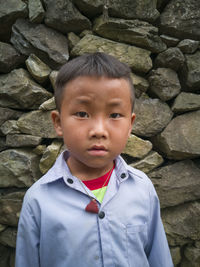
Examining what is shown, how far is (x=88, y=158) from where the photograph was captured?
88 centimetres

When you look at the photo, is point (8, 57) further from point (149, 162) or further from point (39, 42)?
point (149, 162)

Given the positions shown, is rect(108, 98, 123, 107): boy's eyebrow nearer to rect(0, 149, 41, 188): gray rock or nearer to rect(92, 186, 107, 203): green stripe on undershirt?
rect(92, 186, 107, 203): green stripe on undershirt

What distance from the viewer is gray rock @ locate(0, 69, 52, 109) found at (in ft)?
5.36

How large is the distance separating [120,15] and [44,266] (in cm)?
179

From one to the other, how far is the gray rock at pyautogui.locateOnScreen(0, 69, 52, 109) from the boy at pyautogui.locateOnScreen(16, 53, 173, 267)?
74 cm

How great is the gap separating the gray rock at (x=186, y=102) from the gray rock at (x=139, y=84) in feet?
0.97

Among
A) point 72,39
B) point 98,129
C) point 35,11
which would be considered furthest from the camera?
point 72,39

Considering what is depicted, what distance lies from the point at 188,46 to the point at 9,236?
2.26 meters

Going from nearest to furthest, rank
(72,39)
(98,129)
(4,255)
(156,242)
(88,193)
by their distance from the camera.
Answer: (98,129) → (88,193) → (156,242) → (72,39) → (4,255)

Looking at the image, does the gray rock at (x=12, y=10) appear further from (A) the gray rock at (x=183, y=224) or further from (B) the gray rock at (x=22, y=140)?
(A) the gray rock at (x=183, y=224)

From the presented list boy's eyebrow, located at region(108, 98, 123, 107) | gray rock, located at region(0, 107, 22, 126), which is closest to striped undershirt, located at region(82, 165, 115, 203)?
boy's eyebrow, located at region(108, 98, 123, 107)

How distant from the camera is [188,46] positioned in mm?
1702

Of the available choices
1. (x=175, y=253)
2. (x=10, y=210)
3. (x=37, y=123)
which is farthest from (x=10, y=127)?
(x=175, y=253)

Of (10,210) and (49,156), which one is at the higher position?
(49,156)
